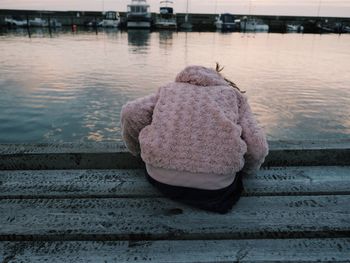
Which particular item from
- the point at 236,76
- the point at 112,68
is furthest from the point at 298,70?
the point at 112,68

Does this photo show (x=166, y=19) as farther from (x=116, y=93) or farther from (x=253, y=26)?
(x=116, y=93)

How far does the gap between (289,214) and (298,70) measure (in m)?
19.3

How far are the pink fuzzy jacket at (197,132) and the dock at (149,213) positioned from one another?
26cm

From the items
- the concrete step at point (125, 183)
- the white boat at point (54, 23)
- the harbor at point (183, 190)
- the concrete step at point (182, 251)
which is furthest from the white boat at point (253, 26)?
the concrete step at point (182, 251)

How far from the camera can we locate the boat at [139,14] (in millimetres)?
52656

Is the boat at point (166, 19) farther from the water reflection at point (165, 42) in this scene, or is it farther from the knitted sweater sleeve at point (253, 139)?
the knitted sweater sleeve at point (253, 139)

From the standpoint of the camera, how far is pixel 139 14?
52.8 meters

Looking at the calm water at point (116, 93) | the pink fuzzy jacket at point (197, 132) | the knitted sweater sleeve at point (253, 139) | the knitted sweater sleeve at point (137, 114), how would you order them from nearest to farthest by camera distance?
the pink fuzzy jacket at point (197, 132) < the knitted sweater sleeve at point (253, 139) < the knitted sweater sleeve at point (137, 114) < the calm water at point (116, 93)

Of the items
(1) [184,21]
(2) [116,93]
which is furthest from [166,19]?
(2) [116,93]

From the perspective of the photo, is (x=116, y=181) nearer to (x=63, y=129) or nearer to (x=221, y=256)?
(x=221, y=256)

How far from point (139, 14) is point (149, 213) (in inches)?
2155

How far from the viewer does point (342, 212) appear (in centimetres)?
205

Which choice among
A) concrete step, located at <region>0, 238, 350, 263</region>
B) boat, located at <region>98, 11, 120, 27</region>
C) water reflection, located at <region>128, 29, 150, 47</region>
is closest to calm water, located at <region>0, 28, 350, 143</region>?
concrete step, located at <region>0, 238, 350, 263</region>

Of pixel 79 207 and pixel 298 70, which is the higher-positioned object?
pixel 79 207
